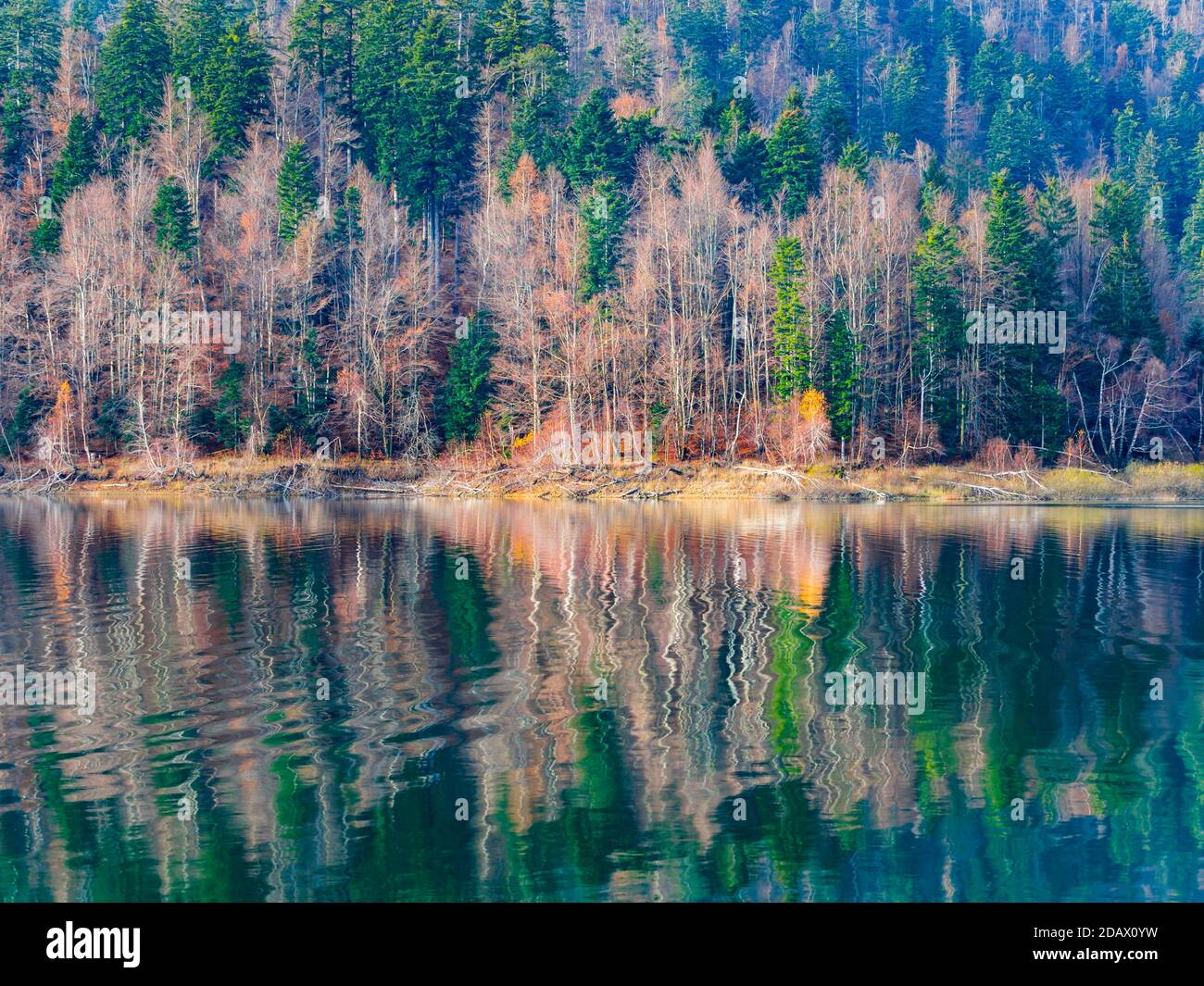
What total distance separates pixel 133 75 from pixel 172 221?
22715 millimetres

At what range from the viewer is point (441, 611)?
2503 centimetres

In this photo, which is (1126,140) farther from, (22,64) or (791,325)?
(22,64)

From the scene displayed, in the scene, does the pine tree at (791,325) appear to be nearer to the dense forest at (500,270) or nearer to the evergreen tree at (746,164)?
the dense forest at (500,270)

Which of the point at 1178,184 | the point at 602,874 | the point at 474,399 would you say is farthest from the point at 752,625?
the point at 1178,184

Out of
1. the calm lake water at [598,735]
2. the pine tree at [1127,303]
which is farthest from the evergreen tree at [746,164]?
the calm lake water at [598,735]

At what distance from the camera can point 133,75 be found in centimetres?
9031

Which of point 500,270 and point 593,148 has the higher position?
point 593,148

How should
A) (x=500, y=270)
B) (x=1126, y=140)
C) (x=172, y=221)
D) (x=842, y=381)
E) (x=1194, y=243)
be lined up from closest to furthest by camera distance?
(x=842, y=381) → (x=172, y=221) → (x=500, y=270) → (x=1194, y=243) → (x=1126, y=140)

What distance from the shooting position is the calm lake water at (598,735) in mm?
11195

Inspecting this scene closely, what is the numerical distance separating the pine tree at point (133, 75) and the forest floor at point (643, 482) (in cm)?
3610

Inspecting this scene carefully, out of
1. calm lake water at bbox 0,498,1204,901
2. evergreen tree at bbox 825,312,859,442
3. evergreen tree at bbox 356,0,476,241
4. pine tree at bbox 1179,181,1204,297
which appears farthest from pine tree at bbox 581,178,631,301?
calm lake water at bbox 0,498,1204,901

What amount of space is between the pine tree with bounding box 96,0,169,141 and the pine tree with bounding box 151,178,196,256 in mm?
16181

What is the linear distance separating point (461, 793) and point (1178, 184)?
122717 millimetres

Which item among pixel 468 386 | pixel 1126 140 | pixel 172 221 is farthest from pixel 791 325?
pixel 1126 140
